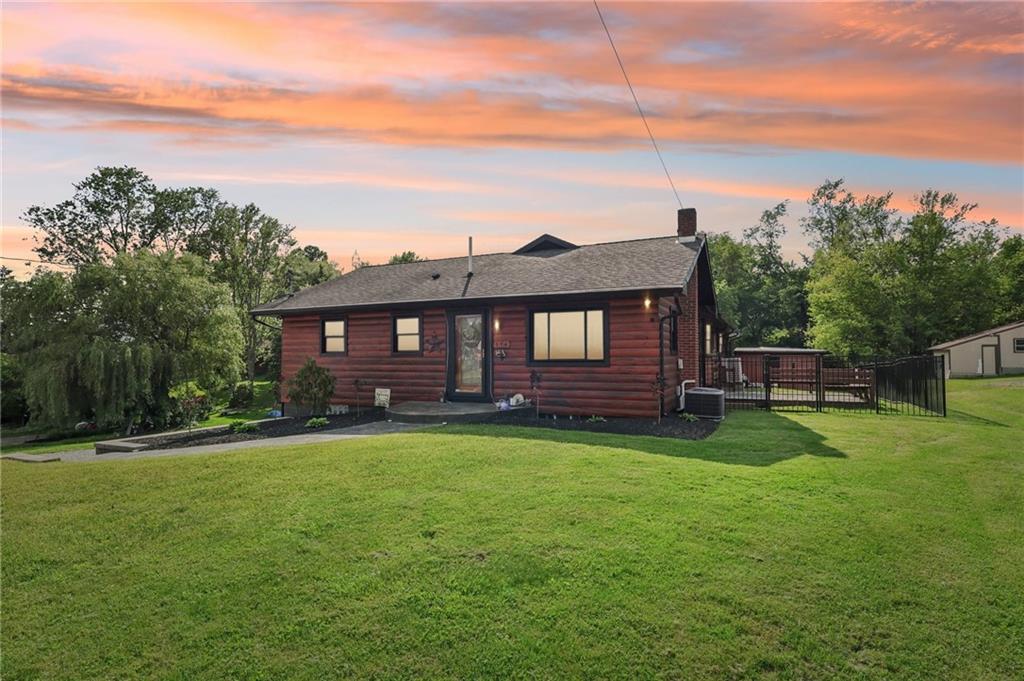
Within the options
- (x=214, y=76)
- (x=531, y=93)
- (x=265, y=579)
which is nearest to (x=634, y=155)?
(x=531, y=93)

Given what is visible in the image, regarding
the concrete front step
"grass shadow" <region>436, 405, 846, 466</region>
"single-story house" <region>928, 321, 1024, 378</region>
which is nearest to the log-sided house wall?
the concrete front step

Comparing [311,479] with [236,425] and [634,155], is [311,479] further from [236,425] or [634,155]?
[634,155]

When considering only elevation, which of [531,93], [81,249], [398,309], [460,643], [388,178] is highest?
[81,249]

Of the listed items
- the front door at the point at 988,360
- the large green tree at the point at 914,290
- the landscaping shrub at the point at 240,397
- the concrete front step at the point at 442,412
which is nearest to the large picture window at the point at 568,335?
the concrete front step at the point at 442,412

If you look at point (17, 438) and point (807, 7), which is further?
point (17, 438)

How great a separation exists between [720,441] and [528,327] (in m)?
5.66

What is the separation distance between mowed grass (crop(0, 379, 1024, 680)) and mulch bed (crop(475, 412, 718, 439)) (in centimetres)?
318

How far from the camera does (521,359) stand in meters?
13.9

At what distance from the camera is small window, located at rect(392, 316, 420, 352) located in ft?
50.9

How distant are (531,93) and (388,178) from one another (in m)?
4.06

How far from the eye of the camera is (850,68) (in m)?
9.40

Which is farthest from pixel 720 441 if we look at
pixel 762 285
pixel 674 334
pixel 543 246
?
pixel 762 285

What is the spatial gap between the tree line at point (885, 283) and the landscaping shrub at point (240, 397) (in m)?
30.2

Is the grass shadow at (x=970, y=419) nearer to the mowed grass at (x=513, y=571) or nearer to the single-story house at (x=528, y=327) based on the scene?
the single-story house at (x=528, y=327)
